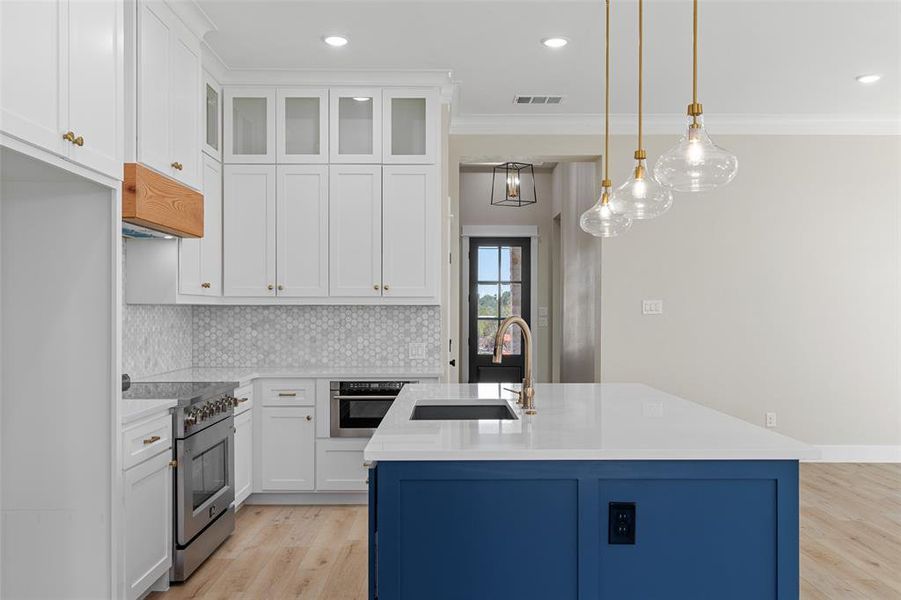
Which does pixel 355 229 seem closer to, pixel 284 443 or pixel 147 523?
pixel 284 443

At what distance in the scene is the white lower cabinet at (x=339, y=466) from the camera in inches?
165

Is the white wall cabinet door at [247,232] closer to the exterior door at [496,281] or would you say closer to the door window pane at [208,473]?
the door window pane at [208,473]

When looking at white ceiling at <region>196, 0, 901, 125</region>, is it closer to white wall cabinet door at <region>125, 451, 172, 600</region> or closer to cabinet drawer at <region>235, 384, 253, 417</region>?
cabinet drawer at <region>235, 384, 253, 417</region>

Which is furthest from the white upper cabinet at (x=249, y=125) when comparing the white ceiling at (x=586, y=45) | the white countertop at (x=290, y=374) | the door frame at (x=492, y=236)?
the door frame at (x=492, y=236)

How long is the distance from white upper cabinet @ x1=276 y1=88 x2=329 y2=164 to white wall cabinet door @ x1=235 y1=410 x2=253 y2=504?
1.72 metres

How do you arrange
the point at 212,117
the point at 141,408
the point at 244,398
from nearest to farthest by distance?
the point at 141,408 < the point at 244,398 < the point at 212,117

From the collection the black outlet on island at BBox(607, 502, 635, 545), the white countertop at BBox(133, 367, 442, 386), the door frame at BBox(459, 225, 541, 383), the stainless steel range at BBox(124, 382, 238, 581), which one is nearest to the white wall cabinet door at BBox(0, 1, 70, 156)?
the stainless steel range at BBox(124, 382, 238, 581)

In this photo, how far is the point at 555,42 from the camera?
3.76 m

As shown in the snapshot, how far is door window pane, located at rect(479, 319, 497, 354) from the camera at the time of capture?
27.6 feet

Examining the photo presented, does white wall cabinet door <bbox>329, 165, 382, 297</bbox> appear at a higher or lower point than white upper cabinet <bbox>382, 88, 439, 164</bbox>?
lower

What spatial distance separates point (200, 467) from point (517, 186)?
5.17m

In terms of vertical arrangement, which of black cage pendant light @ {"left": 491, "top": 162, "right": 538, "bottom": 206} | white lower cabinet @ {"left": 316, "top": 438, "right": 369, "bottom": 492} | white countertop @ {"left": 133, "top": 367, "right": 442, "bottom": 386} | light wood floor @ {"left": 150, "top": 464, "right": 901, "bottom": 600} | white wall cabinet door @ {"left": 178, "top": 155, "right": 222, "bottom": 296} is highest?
black cage pendant light @ {"left": 491, "top": 162, "right": 538, "bottom": 206}

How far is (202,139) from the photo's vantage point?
3.91m

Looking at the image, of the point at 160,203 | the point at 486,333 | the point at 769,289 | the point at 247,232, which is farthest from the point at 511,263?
the point at 160,203
